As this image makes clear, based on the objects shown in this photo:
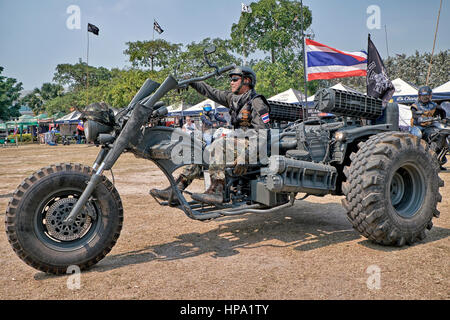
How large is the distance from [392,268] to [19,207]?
11.8 ft

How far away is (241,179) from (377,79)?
162 inches

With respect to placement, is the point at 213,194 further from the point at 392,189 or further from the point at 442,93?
the point at 442,93

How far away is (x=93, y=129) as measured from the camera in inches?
154

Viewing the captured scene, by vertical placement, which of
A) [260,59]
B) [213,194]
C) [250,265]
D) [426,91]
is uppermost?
[260,59]

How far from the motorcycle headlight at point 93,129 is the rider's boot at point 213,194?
127 centimetres

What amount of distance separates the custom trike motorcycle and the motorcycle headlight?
0.01 meters

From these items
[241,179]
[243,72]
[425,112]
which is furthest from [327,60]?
[241,179]

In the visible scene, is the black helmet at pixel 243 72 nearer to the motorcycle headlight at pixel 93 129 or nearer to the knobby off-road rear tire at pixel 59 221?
the motorcycle headlight at pixel 93 129

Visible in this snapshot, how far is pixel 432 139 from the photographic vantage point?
10578mm

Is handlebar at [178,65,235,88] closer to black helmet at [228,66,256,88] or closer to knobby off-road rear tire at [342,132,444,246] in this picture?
black helmet at [228,66,256,88]

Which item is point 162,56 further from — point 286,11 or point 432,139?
point 432,139

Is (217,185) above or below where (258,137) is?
below
